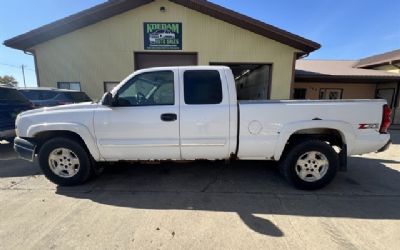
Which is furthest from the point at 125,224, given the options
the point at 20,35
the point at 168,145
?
the point at 20,35

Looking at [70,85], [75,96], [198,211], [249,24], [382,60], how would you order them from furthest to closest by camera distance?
[382,60] → [70,85] → [249,24] → [75,96] → [198,211]

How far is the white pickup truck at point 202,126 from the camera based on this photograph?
334cm

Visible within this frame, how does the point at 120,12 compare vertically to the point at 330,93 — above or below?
above

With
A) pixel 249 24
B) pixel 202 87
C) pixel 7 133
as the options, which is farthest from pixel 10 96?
pixel 249 24

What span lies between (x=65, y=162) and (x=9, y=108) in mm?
3912

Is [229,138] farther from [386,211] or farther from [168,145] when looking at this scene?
[386,211]

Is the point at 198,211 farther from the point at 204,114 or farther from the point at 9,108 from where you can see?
the point at 9,108

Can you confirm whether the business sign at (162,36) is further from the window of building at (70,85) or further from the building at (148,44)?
the window of building at (70,85)

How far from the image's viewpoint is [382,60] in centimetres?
1516

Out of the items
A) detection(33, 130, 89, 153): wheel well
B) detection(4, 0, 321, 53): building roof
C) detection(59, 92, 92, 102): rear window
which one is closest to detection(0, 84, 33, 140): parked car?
detection(59, 92, 92, 102): rear window

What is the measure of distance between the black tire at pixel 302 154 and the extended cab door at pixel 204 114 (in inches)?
42.5

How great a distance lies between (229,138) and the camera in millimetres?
3402

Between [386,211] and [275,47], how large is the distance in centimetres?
788

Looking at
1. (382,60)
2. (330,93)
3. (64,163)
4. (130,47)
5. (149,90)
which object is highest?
(382,60)
